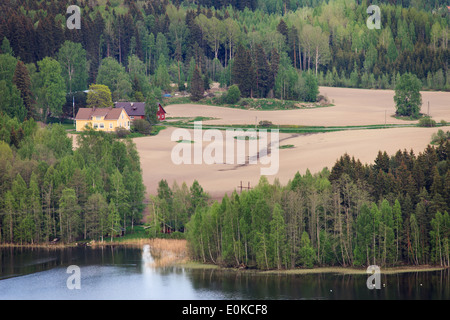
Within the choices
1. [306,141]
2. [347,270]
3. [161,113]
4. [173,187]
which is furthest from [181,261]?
[161,113]

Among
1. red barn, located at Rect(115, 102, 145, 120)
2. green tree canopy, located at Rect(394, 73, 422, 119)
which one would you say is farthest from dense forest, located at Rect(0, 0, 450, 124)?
green tree canopy, located at Rect(394, 73, 422, 119)

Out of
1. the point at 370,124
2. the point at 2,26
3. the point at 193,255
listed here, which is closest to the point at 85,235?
the point at 193,255

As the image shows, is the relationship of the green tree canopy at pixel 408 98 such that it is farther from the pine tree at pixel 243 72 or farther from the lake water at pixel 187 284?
the lake water at pixel 187 284

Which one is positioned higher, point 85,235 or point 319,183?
point 319,183

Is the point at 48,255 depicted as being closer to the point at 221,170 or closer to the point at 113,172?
the point at 113,172

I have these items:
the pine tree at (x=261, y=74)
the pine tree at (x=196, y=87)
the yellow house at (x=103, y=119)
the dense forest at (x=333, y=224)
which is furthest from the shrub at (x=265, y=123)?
the dense forest at (x=333, y=224)

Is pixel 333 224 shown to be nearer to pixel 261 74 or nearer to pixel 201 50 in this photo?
pixel 261 74
